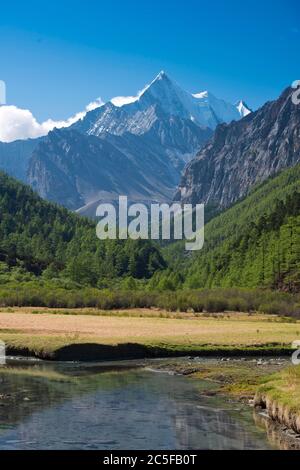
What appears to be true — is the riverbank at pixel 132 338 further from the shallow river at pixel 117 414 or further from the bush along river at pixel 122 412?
the shallow river at pixel 117 414

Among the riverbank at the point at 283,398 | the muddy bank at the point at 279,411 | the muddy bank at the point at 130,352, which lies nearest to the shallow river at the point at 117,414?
the muddy bank at the point at 279,411

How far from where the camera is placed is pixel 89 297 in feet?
528

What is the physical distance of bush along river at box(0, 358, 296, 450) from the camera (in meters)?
38.2

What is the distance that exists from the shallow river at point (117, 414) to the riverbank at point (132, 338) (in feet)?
43.3

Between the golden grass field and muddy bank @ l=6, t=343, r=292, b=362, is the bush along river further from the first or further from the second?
the golden grass field

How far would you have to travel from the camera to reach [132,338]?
287 feet

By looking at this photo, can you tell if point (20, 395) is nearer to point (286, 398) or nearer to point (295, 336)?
point (286, 398)

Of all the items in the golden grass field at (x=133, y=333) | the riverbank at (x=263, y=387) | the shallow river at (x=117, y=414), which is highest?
the golden grass field at (x=133, y=333)

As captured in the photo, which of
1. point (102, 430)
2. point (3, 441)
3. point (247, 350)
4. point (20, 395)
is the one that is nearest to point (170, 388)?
point (20, 395)

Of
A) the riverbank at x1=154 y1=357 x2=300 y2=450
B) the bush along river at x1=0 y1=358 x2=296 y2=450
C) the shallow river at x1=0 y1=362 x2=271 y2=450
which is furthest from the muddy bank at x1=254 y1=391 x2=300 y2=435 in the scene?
the shallow river at x1=0 y1=362 x2=271 y2=450

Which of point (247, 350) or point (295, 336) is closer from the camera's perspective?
point (247, 350)

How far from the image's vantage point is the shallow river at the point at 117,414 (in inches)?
1502

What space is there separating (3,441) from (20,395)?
15007 mm

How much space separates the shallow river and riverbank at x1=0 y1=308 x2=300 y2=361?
13.2 m
